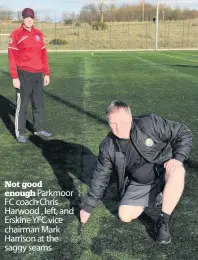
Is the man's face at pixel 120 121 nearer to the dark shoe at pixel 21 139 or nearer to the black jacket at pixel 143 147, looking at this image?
the black jacket at pixel 143 147

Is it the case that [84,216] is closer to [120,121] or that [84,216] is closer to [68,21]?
[120,121]

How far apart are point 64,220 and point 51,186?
0.78 metres

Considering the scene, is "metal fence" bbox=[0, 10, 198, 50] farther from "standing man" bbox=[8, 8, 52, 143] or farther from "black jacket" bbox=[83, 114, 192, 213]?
"black jacket" bbox=[83, 114, 192, 213]

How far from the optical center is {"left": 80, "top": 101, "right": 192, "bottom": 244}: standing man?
3.20 m

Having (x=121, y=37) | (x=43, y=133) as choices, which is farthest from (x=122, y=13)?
(x=43, y=133)

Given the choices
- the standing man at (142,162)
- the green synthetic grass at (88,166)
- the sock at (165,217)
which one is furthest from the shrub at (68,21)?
the sock at (165,217)

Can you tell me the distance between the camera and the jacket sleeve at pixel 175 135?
3.34m

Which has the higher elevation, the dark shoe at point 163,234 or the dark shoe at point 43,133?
the dark shoe at point 43,133

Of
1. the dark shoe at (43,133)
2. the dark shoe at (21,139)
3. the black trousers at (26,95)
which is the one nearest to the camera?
the black trousers at (26,95)

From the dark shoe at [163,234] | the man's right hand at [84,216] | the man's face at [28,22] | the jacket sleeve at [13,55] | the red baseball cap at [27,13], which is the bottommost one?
the dark shoe at [163,234]

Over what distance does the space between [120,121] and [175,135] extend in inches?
23.2

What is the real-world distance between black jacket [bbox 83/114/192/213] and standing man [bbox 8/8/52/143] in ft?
9.37

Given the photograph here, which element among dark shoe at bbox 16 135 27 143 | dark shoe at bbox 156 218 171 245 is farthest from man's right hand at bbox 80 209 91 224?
dark shoe at bbox 16 135 27 143

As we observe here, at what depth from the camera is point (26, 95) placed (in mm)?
5895
